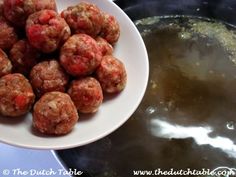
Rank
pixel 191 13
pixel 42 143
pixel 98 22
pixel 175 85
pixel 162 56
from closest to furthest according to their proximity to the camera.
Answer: pixel 42 143 → pixel 98 22 → pixel 175 85 → pixel 162 56 → pixel 191 13

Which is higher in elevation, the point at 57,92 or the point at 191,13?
the point at 57,92

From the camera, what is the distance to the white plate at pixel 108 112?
39.0 inches

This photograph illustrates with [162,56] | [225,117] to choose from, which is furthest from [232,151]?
[162,56]

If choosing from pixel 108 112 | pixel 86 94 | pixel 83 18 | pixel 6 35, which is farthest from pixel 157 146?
pixel 6 35

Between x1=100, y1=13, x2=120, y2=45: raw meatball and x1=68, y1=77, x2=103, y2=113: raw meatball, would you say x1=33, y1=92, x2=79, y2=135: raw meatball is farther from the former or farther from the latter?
x1=100, y1=13, x2=120, y2=45: raw meatball

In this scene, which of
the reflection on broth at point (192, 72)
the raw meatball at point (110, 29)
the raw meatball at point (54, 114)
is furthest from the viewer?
the reflection on broth at point (192, 72)

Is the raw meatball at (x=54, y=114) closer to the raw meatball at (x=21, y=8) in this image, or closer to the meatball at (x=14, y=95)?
the meatball at (x=14, y=95)

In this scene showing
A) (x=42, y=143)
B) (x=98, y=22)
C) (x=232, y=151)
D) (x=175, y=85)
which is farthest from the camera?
(x=175, y=85)

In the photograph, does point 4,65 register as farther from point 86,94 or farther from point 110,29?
point 110,29

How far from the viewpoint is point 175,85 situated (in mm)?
1505

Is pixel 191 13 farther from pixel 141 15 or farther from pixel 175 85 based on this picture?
pixel 175 85

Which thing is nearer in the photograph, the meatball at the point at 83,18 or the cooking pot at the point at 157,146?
the meatball at the point at 83,18

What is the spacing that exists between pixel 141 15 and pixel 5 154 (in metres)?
0.90

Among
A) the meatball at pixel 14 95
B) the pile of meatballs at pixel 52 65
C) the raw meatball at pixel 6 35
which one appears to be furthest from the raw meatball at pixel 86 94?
the raw meatball at pixel 6 35
